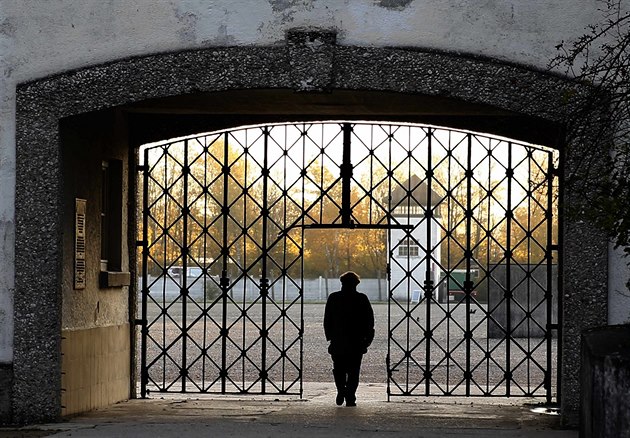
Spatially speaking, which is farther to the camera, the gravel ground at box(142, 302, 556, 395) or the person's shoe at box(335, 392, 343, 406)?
the gravel ground at box(142, 302, 556, 395)

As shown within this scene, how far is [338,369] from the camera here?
15172 millimetres

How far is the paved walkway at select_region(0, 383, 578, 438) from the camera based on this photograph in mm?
11023

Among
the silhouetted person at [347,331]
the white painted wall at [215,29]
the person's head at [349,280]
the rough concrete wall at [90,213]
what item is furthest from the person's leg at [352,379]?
the white painted wall at [215,29]

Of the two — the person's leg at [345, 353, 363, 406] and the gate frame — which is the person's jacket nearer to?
the person's leg at [345, 353, 363, 406]

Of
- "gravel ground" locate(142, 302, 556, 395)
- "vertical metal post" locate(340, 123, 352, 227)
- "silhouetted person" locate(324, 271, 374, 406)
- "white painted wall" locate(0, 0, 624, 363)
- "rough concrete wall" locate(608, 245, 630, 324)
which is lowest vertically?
"gravel ground" locate(142, 302, 556, 395)

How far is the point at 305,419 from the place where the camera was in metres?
12.6

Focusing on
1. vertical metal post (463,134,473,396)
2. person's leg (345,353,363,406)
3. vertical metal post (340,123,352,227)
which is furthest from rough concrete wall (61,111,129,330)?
vertical metal post (463,134,473,396)

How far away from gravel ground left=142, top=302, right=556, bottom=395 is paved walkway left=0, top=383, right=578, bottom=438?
1.26ft

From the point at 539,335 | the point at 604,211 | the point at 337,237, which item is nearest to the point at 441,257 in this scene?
the point at 337,237

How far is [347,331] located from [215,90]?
4.36 meters

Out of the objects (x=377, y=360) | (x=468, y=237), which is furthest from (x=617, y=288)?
(x=377, y=360)

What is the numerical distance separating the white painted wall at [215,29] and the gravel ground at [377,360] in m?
4.19

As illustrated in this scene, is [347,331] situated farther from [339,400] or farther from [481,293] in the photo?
[481,293]

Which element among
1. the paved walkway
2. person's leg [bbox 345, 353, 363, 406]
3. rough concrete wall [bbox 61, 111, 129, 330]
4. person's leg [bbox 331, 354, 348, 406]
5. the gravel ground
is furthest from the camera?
the gravel ground
